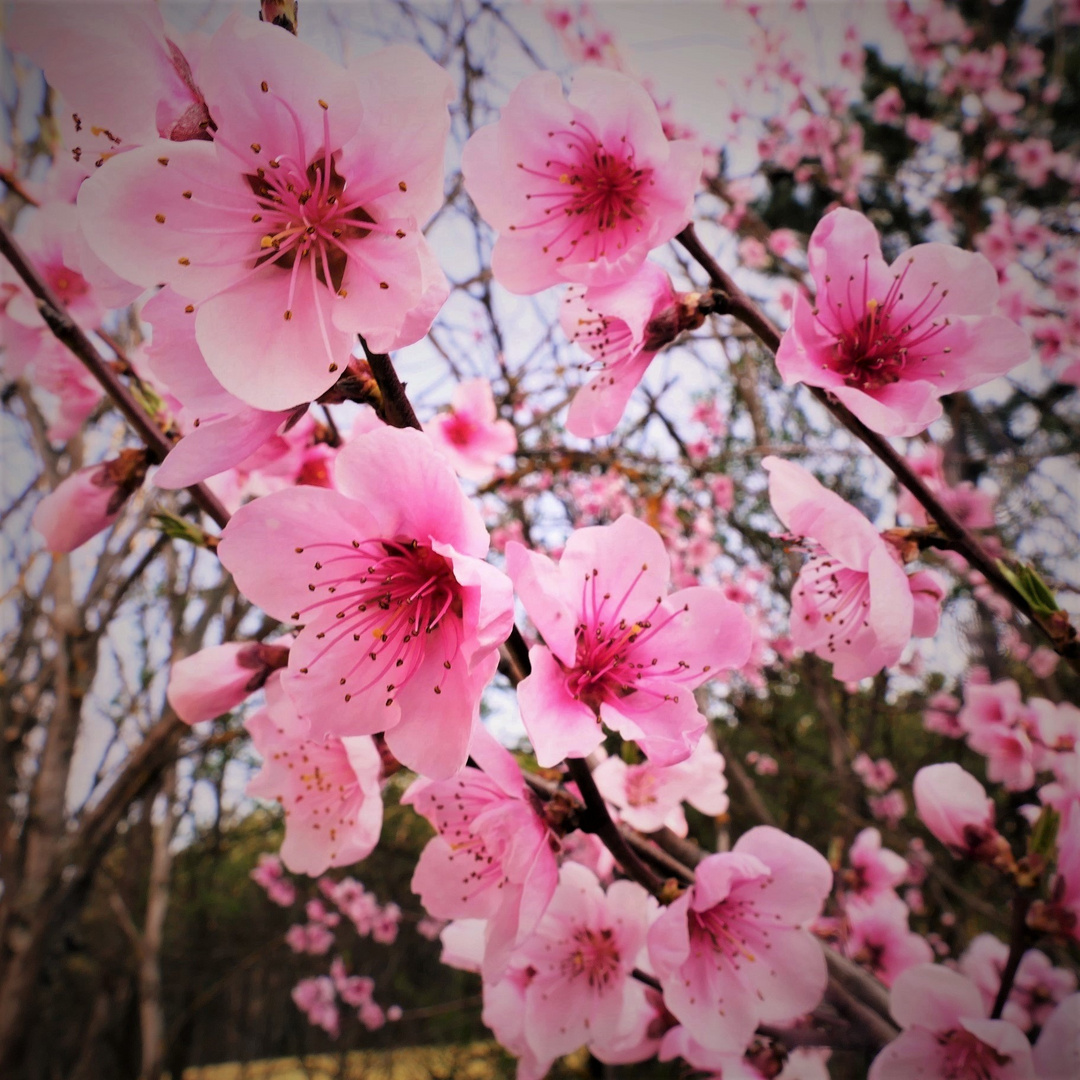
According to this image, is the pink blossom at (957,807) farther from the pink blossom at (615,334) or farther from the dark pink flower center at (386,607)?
the dark pink flower center at (386,607)

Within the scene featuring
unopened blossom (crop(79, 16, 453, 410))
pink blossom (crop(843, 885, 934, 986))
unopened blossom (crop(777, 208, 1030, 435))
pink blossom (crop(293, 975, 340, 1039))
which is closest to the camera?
unopened blossom (crop(79, 16, 453, 410))

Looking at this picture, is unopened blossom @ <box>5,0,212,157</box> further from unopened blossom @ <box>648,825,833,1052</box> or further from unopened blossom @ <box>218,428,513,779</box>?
unopened blossom @ <box>648,825,833,1052</box>

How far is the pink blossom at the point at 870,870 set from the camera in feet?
6.76

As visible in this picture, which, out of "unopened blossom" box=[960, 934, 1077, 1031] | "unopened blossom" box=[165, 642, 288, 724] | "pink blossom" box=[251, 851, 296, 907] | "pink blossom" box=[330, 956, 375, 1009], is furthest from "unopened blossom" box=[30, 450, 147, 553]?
"pink blossom" box=[330, 956, 375, 1009]

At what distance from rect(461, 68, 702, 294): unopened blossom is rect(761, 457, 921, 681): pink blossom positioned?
36 cm

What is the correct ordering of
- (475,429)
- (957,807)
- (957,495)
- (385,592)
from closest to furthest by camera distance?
(385,592)
(957,807)
(475,429)
(957,495)

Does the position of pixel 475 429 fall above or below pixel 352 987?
above

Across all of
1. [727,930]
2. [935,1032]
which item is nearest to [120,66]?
[727,930]

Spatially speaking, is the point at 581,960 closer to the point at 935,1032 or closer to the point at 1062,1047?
the point at 935,1032

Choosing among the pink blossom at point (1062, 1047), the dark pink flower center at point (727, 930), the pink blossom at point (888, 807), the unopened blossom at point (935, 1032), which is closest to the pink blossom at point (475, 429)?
the dark pink flower center at point (727, 930)

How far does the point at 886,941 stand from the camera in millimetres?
1634

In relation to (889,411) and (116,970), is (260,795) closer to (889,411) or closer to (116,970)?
(889,411)

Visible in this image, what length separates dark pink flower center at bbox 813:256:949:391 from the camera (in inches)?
32.3

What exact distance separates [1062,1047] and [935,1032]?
14 centimetres
